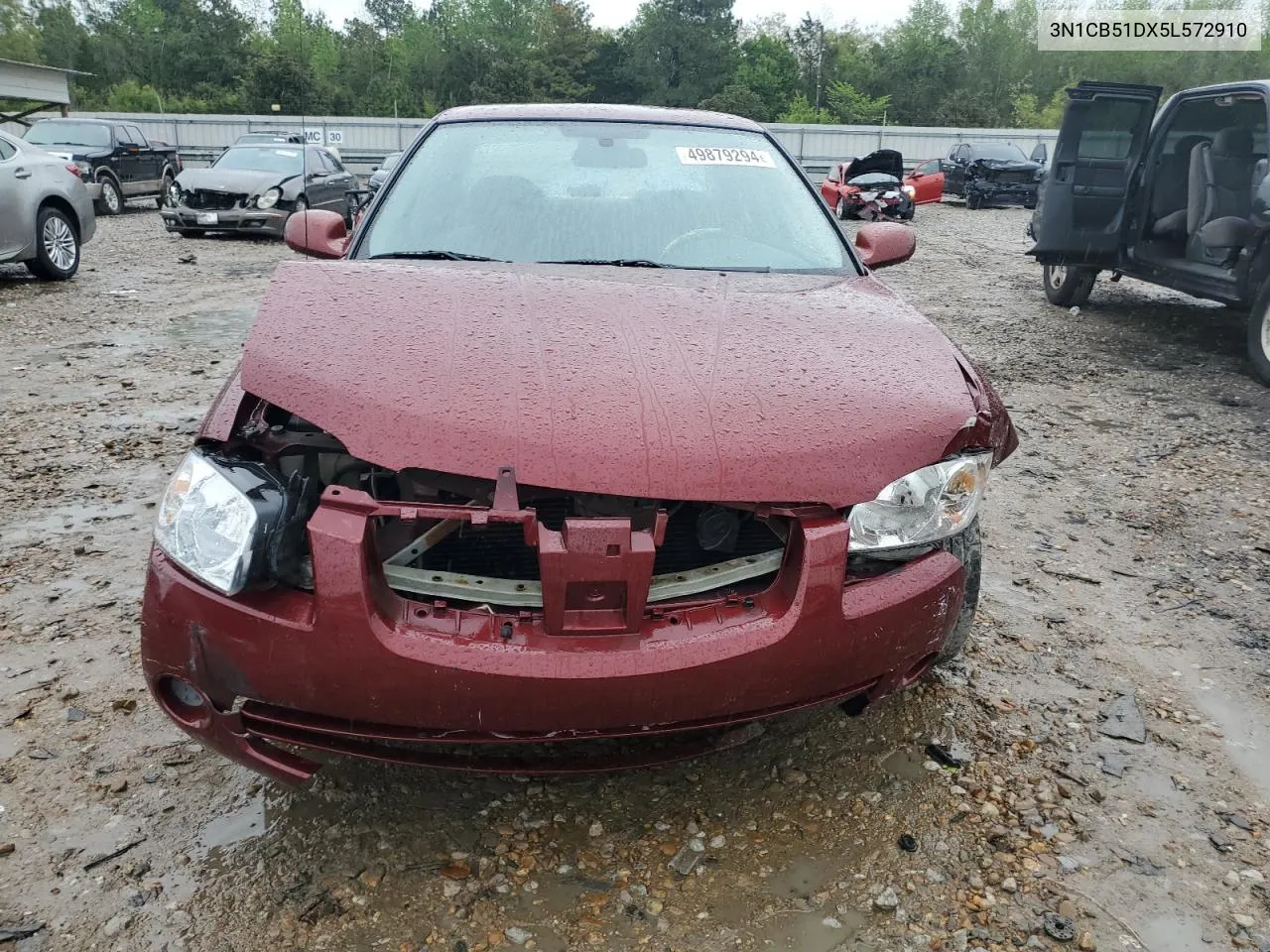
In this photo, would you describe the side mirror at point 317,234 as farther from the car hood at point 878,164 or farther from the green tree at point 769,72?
the green tree at point 769,72

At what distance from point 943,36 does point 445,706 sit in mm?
69143

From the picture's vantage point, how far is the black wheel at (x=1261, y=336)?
601 centimetres

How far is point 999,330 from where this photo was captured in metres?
7.69

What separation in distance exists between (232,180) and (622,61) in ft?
169

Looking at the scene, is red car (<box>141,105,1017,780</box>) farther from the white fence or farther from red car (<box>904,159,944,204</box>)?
the white fence

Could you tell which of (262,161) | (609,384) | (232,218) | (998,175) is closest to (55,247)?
(232,218)

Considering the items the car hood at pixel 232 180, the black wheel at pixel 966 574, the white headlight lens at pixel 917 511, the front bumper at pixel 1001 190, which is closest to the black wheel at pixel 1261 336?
the black wheel at pixel 966 574

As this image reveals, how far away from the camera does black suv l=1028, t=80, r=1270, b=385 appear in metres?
6.99

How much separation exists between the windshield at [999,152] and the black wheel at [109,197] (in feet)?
54.4

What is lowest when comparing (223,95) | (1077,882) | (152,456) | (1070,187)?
(1077,882)

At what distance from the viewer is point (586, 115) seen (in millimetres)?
3402

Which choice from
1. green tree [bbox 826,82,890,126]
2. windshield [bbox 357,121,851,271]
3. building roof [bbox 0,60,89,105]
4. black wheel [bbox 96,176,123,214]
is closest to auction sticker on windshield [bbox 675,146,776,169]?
windshield [bbox 357,121,851,271]

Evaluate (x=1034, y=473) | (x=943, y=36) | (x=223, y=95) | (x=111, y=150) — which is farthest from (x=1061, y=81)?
(x=1034, y=473)

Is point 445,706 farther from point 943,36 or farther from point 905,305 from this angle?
point 943,36
